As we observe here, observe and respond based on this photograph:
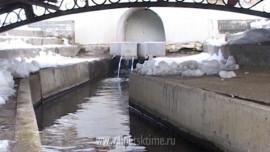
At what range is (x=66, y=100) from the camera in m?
10.3

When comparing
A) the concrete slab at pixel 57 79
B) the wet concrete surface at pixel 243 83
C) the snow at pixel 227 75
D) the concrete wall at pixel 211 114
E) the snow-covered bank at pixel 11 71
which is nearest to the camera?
the concrete wall at pixel 211 114

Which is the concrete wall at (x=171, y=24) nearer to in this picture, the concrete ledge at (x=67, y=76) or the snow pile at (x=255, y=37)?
the concrete ledge at (x=67, y=76)

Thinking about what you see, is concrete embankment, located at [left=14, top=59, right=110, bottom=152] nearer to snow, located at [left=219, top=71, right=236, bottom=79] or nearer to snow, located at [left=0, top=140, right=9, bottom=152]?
snow, located at [left=0, top=140, right=9, bottom=152]

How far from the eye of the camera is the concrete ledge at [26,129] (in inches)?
131

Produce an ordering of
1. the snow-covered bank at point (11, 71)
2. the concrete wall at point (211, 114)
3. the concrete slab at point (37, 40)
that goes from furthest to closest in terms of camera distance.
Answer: the concrete slab at point (37, 40), the snow-covered bank at point (11, 71), the concrete wall at point (211, 114)

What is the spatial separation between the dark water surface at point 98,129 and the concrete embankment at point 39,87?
16.2 inches

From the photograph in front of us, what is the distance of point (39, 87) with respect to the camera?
9.25 meters

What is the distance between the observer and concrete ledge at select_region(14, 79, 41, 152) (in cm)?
332

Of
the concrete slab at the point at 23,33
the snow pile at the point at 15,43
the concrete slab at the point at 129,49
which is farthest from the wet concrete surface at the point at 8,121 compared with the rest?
the concrete slab at the point at 129,49

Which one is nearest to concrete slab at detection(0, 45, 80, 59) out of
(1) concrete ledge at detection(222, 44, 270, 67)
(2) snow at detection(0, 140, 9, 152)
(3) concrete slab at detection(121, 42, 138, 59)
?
(3) concrete slab at detection(121, 42, 138, 59)

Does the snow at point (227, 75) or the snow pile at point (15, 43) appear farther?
the snow pile at point (15, 43)

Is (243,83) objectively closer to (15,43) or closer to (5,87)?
(5,87)

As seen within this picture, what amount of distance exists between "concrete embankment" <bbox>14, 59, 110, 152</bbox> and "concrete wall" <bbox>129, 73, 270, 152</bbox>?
84.7 inches

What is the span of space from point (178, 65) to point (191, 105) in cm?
249
